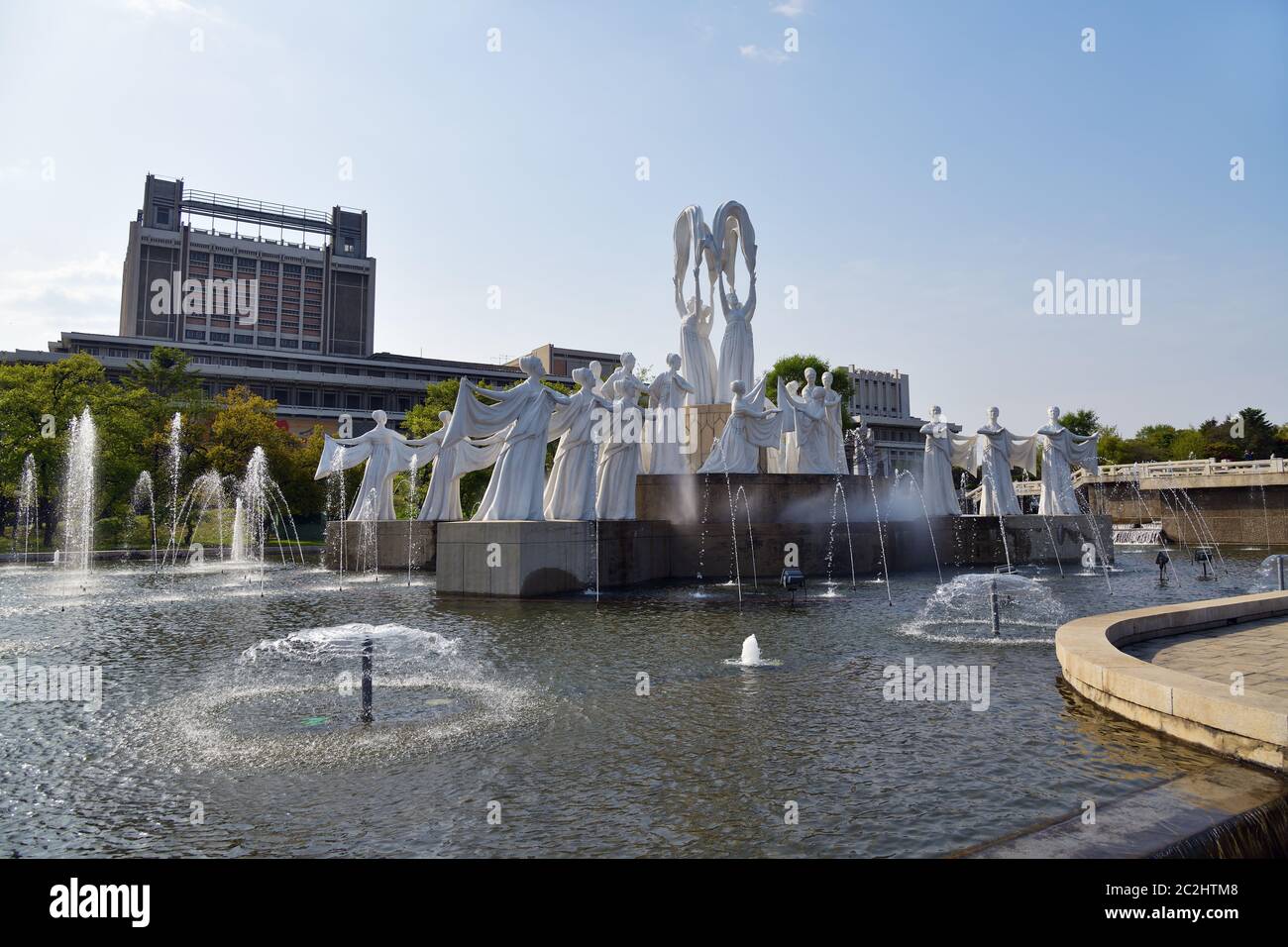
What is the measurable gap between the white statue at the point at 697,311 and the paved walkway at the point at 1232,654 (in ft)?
58.2

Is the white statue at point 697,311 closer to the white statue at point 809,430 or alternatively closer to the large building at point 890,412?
the white statue at point 809,430

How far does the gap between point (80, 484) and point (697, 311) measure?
26.8 metres

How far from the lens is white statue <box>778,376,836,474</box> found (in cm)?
2369

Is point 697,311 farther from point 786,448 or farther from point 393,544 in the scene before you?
point 393,544

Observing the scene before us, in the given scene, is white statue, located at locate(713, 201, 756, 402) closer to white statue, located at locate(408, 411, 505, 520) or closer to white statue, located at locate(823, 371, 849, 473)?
white statue, located at locate(823, 371, 849, 473)

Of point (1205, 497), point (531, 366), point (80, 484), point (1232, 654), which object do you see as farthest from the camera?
point (1205, 497)

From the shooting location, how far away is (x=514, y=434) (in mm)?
16516

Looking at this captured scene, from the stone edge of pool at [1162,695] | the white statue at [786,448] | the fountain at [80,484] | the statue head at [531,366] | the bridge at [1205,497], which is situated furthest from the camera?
the bridge at [1205,497]

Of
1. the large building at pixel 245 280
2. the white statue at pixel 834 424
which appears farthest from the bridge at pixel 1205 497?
the large building at pixel 245 280

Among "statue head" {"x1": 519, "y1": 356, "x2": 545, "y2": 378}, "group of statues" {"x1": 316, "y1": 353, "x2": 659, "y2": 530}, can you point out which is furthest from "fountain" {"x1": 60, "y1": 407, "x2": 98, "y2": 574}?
"statue head" {"x1": 519, "y1": 356, "x2": 545, "y2": 378}

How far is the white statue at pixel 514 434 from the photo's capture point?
16.3m

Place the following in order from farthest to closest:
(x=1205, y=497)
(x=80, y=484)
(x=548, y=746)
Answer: (x=1205, y=497) < (x=80, y=484) < (x=548, y=746)

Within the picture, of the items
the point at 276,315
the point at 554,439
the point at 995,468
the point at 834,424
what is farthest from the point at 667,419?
the point at 276,315
